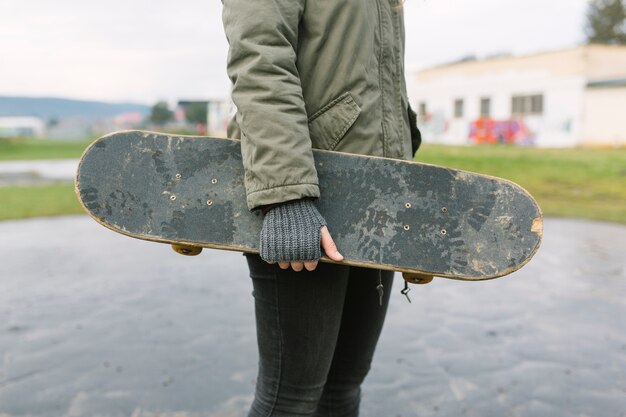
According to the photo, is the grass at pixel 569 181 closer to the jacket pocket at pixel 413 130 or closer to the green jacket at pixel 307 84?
the jacket pocket at pixel 413 130

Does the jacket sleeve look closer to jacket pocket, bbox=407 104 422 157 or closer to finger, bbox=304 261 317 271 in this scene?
finger, bbox=304 261 317 271

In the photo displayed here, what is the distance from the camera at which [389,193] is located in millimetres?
1585

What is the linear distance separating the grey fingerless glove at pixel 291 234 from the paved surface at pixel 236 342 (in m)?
1.57

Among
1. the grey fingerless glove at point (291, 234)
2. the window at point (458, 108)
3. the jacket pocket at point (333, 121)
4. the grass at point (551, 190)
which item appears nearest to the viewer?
the grey fingerless glove at point (291, 234)

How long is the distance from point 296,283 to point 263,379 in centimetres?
31

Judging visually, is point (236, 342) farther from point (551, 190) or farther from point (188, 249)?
point (551, 190)

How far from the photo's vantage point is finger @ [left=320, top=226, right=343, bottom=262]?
1403 millimetres

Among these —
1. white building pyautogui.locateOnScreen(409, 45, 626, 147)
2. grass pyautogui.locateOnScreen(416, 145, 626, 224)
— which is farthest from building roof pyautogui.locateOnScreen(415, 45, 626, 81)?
grass pyautogui.locateOnScreen(416, 145, 626, 224)

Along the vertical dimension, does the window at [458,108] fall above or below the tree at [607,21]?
below

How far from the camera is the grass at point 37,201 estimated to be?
8547 mm

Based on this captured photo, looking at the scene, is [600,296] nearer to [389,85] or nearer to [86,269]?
[389,85]

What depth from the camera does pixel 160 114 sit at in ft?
221

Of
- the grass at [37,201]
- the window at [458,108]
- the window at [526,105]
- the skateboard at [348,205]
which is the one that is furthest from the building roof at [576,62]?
the skateboard at [348,205]

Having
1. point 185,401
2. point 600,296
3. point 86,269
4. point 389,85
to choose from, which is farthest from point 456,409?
point 86,269
